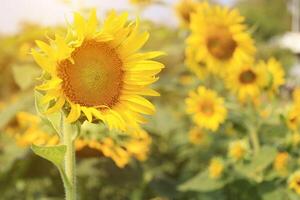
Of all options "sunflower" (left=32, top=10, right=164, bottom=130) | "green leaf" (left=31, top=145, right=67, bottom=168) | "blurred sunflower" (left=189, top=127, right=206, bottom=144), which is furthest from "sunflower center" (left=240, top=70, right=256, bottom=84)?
"green leaf" (left=31, top=145, right=67, bottom=168)

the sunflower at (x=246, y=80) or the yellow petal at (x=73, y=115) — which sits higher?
the sunflower at (x=246, y=80)

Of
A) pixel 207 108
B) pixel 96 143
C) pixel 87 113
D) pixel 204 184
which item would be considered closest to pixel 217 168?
pixel 204 184

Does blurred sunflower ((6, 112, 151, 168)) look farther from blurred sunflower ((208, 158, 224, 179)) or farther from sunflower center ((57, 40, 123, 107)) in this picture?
sunflower center ((57, 40, 123, 107))

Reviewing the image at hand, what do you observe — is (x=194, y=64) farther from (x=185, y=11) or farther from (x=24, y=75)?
(x=24, y=75)

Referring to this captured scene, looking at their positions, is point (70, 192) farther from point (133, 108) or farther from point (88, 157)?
point (88, 157)

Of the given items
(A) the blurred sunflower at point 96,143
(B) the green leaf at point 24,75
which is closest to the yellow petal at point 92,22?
(A) the blurred sunflower at point 96,143

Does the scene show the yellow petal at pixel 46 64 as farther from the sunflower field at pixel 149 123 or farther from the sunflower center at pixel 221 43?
the sunflower center at pixel 221 43
